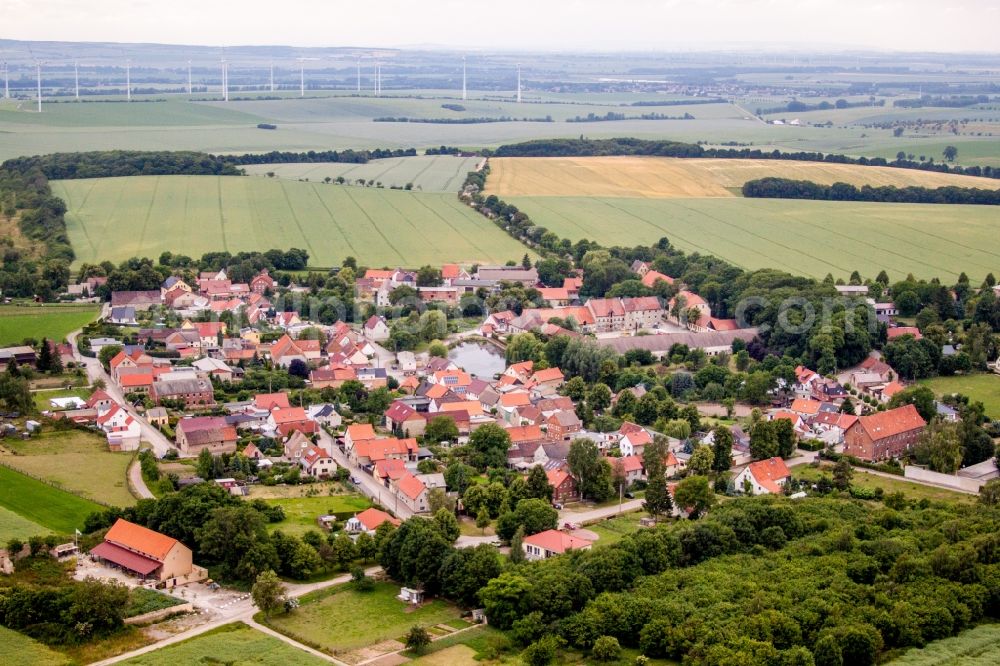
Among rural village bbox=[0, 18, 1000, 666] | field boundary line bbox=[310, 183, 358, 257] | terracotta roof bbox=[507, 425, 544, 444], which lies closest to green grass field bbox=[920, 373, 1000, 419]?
rural village bbox=[0, 18, 1000, 666]

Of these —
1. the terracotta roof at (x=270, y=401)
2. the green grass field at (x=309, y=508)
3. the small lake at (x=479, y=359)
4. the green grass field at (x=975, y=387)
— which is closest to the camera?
the green grass field at (x=309, y=508)

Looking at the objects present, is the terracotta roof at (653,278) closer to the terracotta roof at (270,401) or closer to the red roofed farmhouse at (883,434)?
the red roofed farmhouse at (883,434)

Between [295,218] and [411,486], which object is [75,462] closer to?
[411,486]

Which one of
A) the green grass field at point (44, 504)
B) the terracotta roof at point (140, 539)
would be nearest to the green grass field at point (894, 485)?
the terracotta roof at point (140, 539)

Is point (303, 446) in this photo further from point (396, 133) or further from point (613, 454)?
point (396, 133)

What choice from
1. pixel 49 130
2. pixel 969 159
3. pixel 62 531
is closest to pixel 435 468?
pixel 62 531

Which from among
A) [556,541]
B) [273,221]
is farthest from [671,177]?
[556,541]
